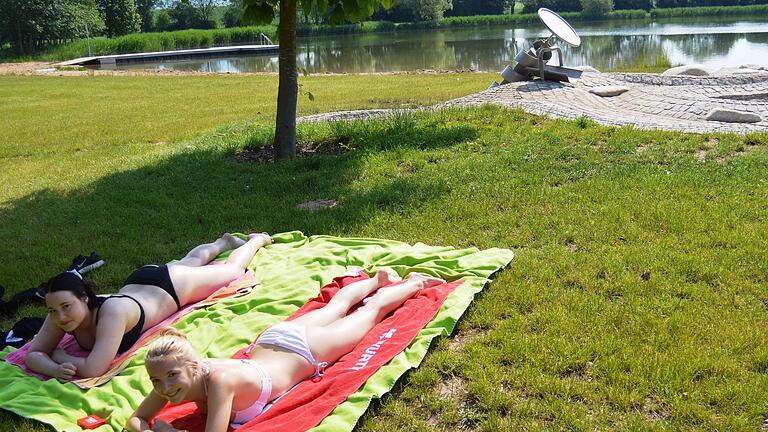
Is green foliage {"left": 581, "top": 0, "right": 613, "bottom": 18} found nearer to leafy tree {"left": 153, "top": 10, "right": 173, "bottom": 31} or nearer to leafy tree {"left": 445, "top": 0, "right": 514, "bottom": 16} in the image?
leafy tree {"left": 445, "top": 0, "right": 514, "bottom": 16}

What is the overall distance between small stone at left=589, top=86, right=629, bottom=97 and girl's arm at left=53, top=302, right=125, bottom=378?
12.4 metres

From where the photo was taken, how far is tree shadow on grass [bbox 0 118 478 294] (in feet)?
21.3

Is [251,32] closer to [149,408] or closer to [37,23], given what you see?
[37,23]

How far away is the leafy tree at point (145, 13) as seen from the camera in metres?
69.2

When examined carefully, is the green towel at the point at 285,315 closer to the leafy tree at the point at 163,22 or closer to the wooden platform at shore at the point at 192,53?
the wooden platform at shore at the point at 192,53

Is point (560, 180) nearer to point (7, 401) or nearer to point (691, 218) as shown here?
point (691, 218)

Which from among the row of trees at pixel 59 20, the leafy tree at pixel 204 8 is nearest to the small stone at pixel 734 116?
the row of trees at pixel 59 20

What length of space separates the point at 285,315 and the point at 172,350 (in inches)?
64.4

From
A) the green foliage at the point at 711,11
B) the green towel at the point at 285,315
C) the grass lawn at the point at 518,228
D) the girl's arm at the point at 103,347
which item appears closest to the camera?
the grass lawn at the point at 518,228

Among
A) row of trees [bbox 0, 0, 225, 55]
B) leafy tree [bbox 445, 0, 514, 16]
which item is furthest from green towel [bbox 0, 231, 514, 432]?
leafy tree [bbox 445, 0, 514, 16]

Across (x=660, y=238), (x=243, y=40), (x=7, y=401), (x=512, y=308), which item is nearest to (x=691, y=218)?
(x=660, y=238)

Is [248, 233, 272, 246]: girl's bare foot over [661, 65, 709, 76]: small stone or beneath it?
beneath

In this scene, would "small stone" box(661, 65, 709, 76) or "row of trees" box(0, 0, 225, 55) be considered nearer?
"small stone" box(661, 65, 709, 76)

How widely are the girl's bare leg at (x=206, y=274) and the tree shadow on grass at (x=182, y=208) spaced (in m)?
0.83
